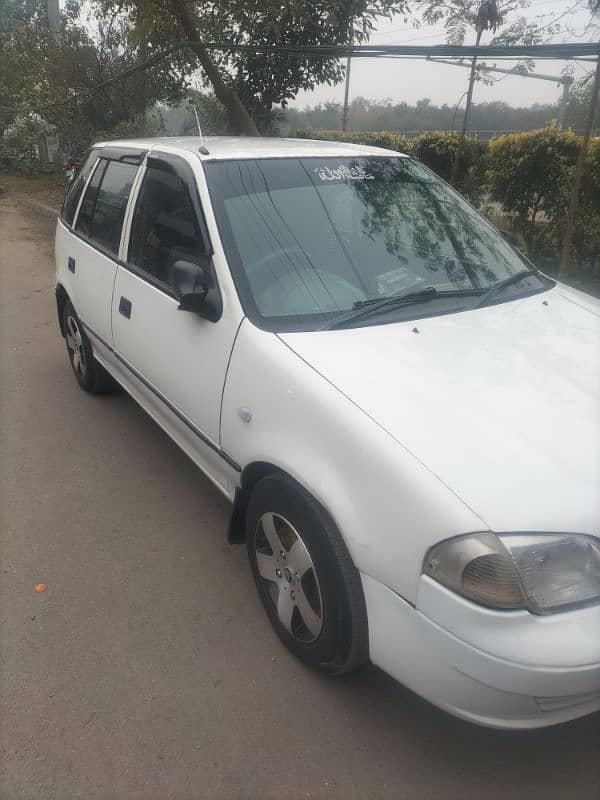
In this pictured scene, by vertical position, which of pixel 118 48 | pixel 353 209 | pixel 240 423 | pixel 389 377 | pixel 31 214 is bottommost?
pixel 31 214

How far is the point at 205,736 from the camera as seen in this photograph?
215 cm

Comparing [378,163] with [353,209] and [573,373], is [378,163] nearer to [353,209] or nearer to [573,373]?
[353,209]

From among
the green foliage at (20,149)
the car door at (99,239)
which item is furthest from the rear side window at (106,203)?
the green foliage at (20,149)

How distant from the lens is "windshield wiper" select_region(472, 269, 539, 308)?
272cm

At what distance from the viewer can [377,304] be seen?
101 inches

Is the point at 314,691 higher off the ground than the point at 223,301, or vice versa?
the point at 223,301

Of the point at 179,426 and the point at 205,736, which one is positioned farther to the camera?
the point at 179,426

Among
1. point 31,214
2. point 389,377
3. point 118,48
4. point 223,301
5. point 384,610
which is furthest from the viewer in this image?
point 118,48

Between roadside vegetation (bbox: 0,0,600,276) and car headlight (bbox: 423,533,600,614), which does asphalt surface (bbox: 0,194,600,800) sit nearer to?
car headlight (bbox: 423,533,600,614)

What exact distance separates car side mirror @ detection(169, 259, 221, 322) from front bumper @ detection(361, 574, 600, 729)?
1.33 meters

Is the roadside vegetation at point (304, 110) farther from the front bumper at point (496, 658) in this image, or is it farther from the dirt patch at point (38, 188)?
the front bumper at point (496, 658)

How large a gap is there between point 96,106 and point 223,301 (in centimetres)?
1536

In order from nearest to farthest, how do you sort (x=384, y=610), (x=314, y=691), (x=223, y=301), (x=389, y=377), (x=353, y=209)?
(x=384, y=610)
(x=389, y=377)
(x=314, y=691)
(x=223, y=301)
(x=353, y=209)

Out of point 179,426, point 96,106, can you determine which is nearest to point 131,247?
point 179,426
